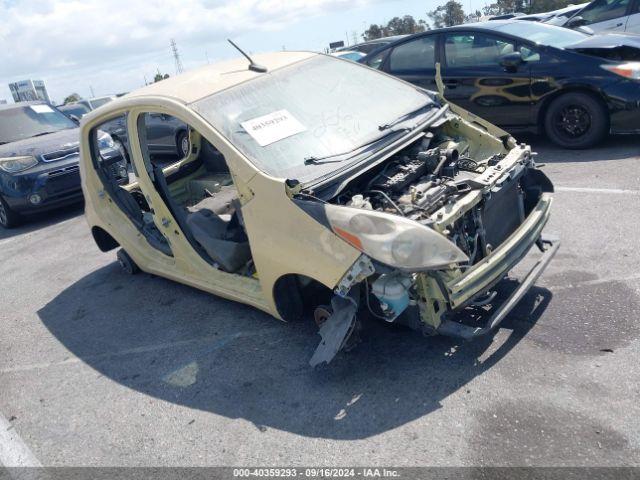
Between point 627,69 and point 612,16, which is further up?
point 612,16

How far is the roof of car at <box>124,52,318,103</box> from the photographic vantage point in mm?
3961

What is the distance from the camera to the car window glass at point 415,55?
7668 mm

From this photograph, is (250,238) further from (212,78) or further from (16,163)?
(16,163)

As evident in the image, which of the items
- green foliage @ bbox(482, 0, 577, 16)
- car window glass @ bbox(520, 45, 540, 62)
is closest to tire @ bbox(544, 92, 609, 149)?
car window glass @ bbox(520, 45, 540, 62)

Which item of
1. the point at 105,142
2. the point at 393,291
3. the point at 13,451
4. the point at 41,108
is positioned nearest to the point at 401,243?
the point at 393,291

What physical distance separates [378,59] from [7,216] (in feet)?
20.1

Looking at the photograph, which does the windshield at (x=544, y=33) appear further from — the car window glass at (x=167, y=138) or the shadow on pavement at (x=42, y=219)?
the shadow on pavement at (x=42, y=219)

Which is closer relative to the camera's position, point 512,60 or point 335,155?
point 335,155

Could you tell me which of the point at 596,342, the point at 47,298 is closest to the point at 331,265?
the point at 596,342

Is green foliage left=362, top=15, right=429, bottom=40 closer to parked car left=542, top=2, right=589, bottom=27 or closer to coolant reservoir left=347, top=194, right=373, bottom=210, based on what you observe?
parked car left=542, top=2, right=589, bottom=27

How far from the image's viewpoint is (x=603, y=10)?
1040 centimetres

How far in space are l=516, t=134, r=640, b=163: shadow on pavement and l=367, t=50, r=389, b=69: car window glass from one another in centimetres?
261

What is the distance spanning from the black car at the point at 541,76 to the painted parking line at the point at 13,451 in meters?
6.24

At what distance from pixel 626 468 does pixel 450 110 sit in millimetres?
3022
